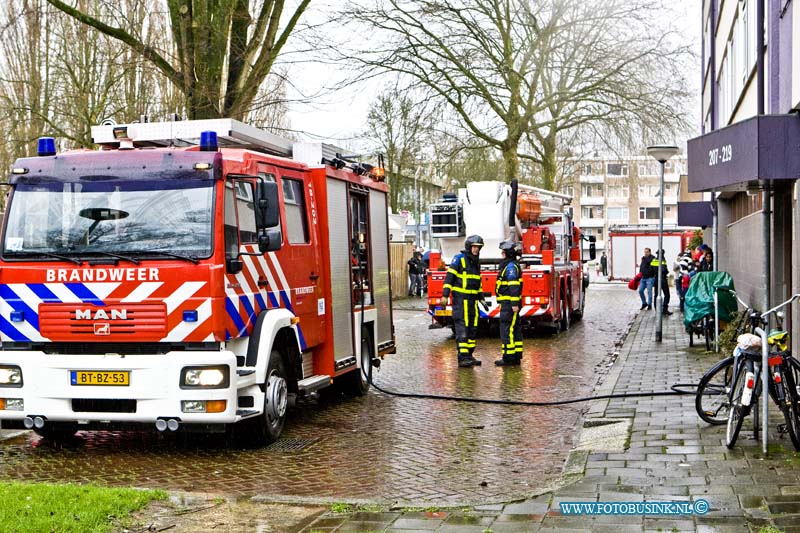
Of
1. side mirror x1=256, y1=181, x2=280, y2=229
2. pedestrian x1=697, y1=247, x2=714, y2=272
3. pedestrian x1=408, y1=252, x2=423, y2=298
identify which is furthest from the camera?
pedestrian x1=408, y1=252, x2=423, y2=298

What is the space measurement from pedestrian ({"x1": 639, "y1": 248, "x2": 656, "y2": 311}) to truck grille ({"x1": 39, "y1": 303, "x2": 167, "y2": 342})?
20831 mm

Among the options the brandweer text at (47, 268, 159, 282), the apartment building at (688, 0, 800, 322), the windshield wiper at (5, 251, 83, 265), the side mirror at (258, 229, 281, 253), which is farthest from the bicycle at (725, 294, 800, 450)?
the windshield wiper at (5, 251, 83, 265)

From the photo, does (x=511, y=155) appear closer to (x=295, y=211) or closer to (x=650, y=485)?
(x=295, y=211)

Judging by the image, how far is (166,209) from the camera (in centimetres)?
824

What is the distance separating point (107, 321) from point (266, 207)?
63.3 inches

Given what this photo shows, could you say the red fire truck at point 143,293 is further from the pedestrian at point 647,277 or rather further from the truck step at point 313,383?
the pedestrian at point 647,277

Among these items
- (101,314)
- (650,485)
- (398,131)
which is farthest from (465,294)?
(398,131)

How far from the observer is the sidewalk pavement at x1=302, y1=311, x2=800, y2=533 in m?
5.80

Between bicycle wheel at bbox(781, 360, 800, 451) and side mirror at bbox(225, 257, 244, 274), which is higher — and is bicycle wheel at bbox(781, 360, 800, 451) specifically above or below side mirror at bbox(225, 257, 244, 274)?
below

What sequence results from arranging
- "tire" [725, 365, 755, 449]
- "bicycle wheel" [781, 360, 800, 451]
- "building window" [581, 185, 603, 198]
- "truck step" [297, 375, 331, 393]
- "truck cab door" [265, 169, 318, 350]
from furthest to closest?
"building window" [581, 185, 603, 198], "truck step" [297, 375, 331, 393], "truck cab door" [265, 169, 318, 350], "tire" [725, 365, 755, 449], "bicycle wheel" [781, 360, 800, 451]

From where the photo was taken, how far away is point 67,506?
6.18m

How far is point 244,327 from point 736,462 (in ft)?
13.4

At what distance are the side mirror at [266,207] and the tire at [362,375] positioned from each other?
3.43 m

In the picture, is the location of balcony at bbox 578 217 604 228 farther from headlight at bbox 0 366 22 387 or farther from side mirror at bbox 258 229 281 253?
headlight at bbox 0 366 22 387
